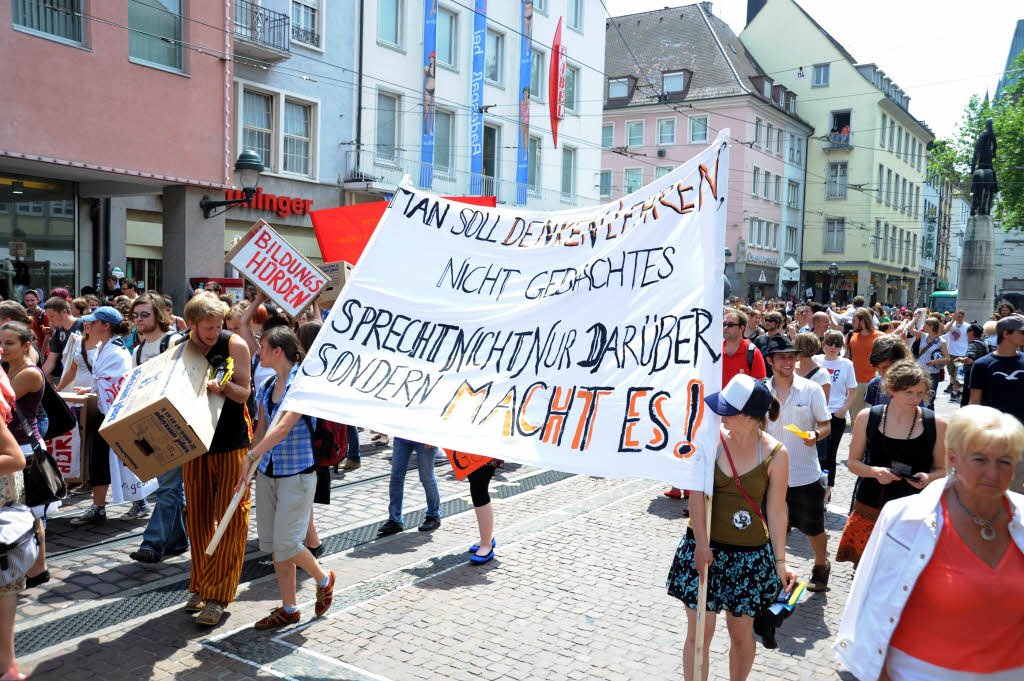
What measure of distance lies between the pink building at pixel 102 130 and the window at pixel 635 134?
3119 centimetres

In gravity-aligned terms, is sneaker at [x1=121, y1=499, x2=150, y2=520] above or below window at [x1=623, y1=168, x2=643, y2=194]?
below

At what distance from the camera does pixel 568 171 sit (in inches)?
1208

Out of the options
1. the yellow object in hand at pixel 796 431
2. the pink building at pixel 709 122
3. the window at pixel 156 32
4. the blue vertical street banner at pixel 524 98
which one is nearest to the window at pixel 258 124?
the window at pixel 156 32

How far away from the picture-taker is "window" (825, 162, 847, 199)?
4972 centimetres

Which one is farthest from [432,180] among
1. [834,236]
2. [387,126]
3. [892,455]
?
[834,236]

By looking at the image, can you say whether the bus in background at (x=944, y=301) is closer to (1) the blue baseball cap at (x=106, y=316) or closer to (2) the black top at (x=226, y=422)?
(1) the blue baseball cap at (x=106, y=316)

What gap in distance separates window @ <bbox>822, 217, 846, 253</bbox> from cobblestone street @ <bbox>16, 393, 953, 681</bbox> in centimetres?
4761

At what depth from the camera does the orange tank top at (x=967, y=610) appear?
2455 millimetres

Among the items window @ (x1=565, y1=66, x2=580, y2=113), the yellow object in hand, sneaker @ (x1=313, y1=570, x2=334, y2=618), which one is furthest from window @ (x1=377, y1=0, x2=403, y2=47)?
sneaker @ (x1=313, y1=570, x2=334, y2=618)

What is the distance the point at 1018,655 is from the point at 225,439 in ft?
13.7

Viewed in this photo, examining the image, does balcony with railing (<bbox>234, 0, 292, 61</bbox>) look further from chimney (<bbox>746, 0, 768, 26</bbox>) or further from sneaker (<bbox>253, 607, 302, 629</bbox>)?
chimney (<bbox>746, 0, 768, 26</bbox>)

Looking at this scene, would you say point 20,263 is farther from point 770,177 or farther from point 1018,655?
point 770,177

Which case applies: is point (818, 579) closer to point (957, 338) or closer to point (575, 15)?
point (957, 338)

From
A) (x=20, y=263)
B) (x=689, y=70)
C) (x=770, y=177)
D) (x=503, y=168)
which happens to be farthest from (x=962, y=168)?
(x=20, y=263)
